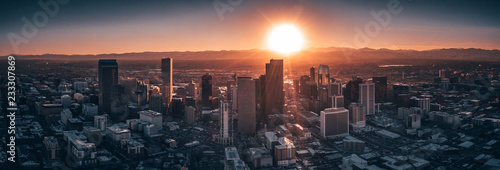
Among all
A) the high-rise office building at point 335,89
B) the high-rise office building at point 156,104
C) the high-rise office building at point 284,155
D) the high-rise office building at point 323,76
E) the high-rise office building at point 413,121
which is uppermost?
the high-rise office building at point 323,76

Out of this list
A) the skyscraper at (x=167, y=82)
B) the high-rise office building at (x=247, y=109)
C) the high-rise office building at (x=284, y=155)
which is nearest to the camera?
the high-rise office building at (x=284, y=155)

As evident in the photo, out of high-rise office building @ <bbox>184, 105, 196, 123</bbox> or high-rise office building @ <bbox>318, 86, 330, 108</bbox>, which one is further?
high-rise office building @ <bbox>318, 86, 330, 108</bbox>

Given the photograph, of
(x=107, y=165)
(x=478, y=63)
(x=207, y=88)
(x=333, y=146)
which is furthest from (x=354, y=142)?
(x=478, y=63)

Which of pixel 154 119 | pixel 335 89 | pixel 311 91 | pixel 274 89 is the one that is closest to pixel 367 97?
pixel 335 89

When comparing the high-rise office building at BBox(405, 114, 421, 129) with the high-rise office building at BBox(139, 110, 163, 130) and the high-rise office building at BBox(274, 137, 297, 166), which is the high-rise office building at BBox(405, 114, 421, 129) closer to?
the high-rise office building at BBox(274, 137, 297, 166)

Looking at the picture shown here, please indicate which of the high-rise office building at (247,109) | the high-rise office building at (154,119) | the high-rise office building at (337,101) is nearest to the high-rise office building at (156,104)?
the high-rise office building at (154,119)

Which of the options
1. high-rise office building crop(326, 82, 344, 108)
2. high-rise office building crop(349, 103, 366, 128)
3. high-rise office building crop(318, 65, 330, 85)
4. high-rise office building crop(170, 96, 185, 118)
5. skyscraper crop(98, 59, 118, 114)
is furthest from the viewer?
high-rise office building crop(318, 65, 330, 85)

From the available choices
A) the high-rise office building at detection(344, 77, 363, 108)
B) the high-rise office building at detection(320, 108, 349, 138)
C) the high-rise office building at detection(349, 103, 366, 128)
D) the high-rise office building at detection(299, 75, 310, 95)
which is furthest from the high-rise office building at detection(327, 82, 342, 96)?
the high-rise office building at detection(320, 108, 349, 138)

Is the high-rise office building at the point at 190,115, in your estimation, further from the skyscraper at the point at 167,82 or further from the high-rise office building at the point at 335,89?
the high-rise office building at the point at 335,89
